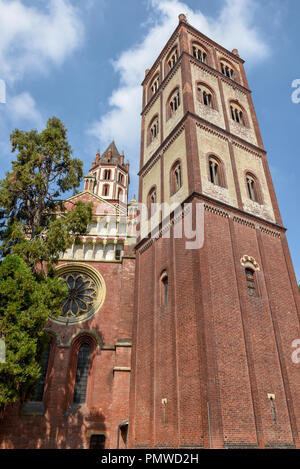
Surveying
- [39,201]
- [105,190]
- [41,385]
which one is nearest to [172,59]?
[39,201]

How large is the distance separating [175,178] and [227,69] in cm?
1149

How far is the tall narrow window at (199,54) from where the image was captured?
73.8ft

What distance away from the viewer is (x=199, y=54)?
22828 mm

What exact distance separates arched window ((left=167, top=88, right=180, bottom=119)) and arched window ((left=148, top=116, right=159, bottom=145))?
1.34m

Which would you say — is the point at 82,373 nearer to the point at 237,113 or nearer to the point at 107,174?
the point at 237,113

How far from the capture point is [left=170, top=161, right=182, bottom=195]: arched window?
1680 centimetres

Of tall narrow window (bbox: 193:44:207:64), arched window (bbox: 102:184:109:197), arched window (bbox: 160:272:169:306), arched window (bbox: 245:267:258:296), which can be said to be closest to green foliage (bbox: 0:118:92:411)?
arched window (bbox: 160:272:169:306)

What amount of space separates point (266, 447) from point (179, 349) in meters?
3.89

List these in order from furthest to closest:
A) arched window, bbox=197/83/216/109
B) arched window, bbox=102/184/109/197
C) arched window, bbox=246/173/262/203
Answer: arched window, bbox=102/184/109/197, arched window, bbox=197/83/216/109, arched window, bbox=246/173/262/203

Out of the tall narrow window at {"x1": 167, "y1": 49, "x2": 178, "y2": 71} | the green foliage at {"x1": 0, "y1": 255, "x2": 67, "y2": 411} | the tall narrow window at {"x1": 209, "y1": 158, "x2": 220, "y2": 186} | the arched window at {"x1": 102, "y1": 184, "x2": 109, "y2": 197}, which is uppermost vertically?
the arched window at {"x1": 102, "y1": 184, "x2": 109, "y2": 197}

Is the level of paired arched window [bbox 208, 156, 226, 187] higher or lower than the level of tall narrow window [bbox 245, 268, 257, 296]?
higher

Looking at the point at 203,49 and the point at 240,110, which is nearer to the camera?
the point at 240,110

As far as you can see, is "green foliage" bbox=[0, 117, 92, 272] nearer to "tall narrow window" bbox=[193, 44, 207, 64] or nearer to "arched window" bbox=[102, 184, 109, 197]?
"tall narrow window" bbox=[193, 44, 207, 64]

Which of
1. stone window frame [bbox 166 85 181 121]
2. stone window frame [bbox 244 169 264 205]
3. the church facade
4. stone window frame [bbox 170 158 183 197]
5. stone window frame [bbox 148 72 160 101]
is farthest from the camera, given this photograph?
stone window frame [bbox 148 72 160 101]
